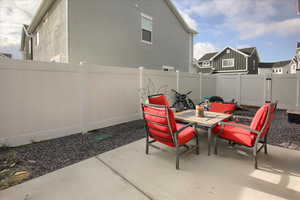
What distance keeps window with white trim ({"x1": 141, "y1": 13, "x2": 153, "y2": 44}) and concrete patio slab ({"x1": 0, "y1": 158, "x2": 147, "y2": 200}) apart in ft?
25.6

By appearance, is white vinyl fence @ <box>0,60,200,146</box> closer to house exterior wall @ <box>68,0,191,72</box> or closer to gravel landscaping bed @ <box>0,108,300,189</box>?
gravel landscaping bed @ <box>0,108,300,189</box>

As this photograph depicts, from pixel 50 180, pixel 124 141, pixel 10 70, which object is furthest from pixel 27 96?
pixel 124 141

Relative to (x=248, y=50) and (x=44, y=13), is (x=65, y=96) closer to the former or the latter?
(x=44, y=13)

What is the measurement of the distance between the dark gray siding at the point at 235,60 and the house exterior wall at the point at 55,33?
20.9 metres

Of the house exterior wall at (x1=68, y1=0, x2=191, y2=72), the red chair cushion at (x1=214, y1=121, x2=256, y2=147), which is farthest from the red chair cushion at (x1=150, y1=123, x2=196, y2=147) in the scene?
the house exterior wall at (x1=68, y1=0, x2=191, y2=72)

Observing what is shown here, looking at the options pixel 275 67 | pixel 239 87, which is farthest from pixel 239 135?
pixel 275 67

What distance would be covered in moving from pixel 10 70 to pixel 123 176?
10.3 ft

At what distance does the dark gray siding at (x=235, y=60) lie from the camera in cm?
2034

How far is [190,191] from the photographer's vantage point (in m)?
1.99

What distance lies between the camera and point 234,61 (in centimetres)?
2095

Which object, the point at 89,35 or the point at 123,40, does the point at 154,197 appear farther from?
the point at 123,40

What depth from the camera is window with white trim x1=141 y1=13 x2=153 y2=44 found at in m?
8.61

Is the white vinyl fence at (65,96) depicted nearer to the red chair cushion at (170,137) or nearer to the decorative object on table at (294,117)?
the red chair cushion at (170,137)

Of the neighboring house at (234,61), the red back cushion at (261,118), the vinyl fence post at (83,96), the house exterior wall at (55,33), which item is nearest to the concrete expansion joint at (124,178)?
the vinyl fence post at (83,96)
